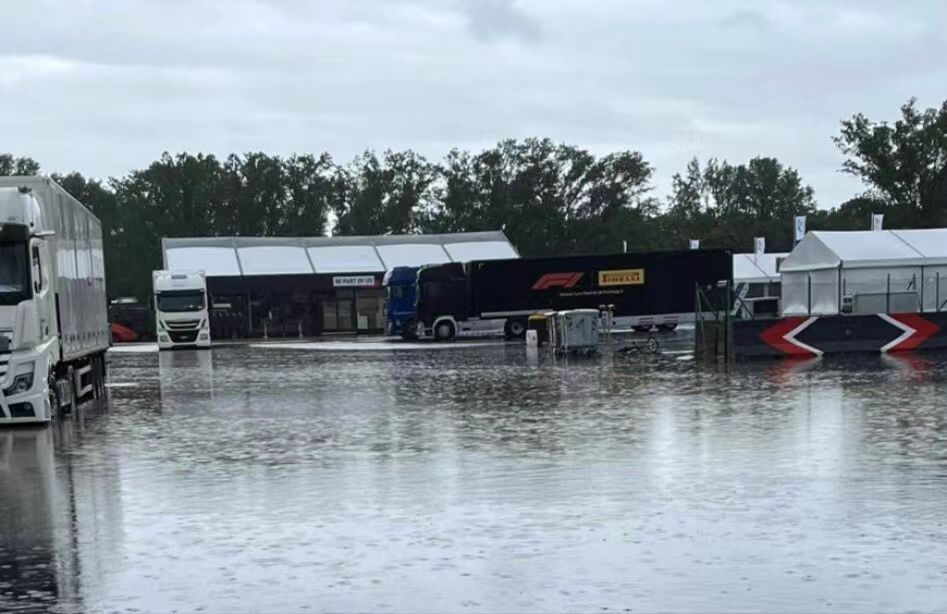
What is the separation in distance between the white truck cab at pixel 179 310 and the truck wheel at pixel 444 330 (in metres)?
10.1

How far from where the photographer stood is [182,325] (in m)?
52.2

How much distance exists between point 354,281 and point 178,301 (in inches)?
754

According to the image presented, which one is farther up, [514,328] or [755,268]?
[755,268]

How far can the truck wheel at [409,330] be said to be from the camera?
2277 inches

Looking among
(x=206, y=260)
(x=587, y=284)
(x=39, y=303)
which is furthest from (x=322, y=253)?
(x=39, y=303)

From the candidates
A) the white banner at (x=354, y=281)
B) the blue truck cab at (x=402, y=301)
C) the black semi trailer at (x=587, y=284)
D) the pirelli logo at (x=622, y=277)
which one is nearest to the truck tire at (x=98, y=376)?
the black semi trailer at (x=587, y=284)

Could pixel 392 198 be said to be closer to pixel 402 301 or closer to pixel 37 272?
pixel 402 301

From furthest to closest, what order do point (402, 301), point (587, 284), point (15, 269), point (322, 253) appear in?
point (322, 253)
point (402, 301)
point (587, 284)
point (15, 269)

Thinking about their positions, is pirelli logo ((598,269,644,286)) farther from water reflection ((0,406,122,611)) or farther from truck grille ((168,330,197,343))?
water reflection ((0,406,122,611))

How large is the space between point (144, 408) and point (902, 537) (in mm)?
15529

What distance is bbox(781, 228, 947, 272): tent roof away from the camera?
41.7m

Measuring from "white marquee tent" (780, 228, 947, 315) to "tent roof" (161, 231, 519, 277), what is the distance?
28.7 metres

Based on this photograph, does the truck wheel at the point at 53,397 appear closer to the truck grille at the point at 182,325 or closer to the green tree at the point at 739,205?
the truck grille at the point at 182,325

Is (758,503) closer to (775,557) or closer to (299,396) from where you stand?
(775,557)
